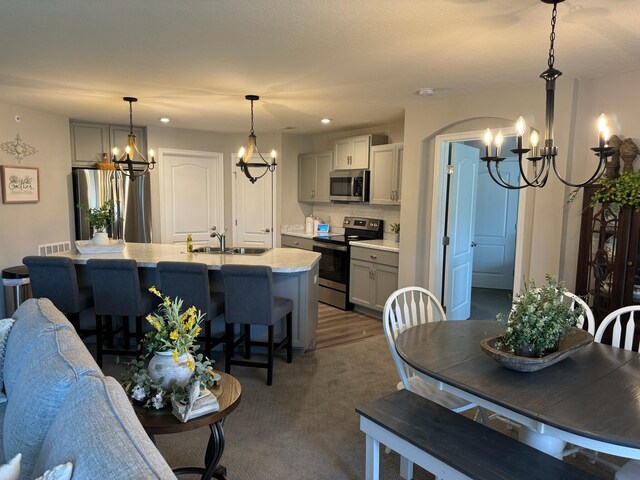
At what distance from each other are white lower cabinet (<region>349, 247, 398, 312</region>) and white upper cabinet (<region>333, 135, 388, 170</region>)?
3.82 ft

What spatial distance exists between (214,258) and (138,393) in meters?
2.14

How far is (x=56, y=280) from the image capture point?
11.3 ft

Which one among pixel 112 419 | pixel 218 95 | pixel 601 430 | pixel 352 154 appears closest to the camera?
pixel 112 419

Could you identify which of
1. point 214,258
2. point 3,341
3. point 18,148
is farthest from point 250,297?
point 18,148

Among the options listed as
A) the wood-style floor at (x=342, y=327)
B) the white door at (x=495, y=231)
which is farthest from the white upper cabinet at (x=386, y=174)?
the white door at (x=495, y=231)

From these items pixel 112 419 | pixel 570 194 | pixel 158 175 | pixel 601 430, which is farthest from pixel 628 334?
pixel 158 175

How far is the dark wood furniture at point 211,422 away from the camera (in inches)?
67.3

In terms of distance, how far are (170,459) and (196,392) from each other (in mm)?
924

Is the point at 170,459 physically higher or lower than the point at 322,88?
lower

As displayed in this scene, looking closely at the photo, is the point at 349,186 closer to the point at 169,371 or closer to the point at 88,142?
the point at 88,142

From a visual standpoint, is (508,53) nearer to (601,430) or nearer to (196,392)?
(601,430)

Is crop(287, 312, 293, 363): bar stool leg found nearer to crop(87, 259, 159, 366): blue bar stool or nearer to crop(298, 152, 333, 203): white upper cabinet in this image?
crop(87, 259, 159, 366): blue bar stool

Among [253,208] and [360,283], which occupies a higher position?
[253,208]

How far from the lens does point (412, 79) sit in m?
3.35
